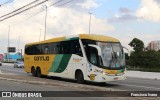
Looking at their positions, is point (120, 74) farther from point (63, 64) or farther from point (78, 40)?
point (63, 64)

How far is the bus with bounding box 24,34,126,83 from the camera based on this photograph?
22219 millimetres

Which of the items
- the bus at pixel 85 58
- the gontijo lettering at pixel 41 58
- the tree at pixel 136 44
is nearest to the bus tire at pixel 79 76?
the bus at pixel 85 58

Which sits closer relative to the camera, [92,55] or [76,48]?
[92,55]

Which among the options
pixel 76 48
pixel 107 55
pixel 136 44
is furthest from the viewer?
pixel 136 44

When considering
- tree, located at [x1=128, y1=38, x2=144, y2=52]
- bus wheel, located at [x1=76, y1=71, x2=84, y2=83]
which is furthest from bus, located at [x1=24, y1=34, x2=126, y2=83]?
tree, located at [x1=128, y1=38, x2=144, y2=52]

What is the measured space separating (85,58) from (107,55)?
1815 millimetres

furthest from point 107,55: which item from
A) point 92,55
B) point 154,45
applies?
point 154,45

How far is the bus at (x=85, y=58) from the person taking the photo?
2222 cm

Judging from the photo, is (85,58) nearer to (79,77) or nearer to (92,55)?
(92,55)

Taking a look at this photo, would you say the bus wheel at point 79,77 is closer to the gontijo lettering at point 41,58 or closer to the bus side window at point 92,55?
the bus side window at point 92,55

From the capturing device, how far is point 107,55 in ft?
73.2

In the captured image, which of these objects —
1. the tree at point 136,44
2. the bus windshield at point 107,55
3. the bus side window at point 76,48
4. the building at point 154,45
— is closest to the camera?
the bus windshield at point 107,55

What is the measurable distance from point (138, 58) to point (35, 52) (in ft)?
232

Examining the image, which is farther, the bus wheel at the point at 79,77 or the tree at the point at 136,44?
the tree at the point at 136,44
